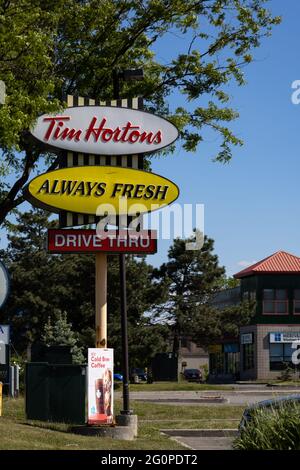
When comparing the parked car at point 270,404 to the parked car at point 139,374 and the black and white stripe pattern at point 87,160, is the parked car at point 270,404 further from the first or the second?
the parked car at point 139,374

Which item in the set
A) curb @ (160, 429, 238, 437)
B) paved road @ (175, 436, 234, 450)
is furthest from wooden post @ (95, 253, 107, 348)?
paved road @ (175, 436, 234, 450)

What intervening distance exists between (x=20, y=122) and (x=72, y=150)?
13.1 ft

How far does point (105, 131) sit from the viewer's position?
20.2 m

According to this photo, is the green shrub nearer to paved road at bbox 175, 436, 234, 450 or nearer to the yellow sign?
paved road at bbox 175, 436, 234, 450

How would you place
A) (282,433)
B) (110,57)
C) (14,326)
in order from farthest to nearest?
(14,326) < (110,57) < (282,433)

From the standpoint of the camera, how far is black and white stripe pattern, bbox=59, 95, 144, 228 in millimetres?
20109

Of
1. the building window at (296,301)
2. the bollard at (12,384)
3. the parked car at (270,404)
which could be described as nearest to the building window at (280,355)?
the building window at (296,301)

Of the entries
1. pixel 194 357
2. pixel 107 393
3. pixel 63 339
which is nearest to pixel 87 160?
pixel 107 393

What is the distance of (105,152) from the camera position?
20.3 meters

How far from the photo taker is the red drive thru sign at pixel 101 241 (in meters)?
19.7

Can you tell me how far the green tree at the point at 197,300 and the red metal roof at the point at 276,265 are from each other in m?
3.03

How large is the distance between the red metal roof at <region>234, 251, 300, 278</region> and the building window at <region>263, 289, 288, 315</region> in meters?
1.75

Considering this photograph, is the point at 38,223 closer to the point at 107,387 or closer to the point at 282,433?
the point at 107,387
